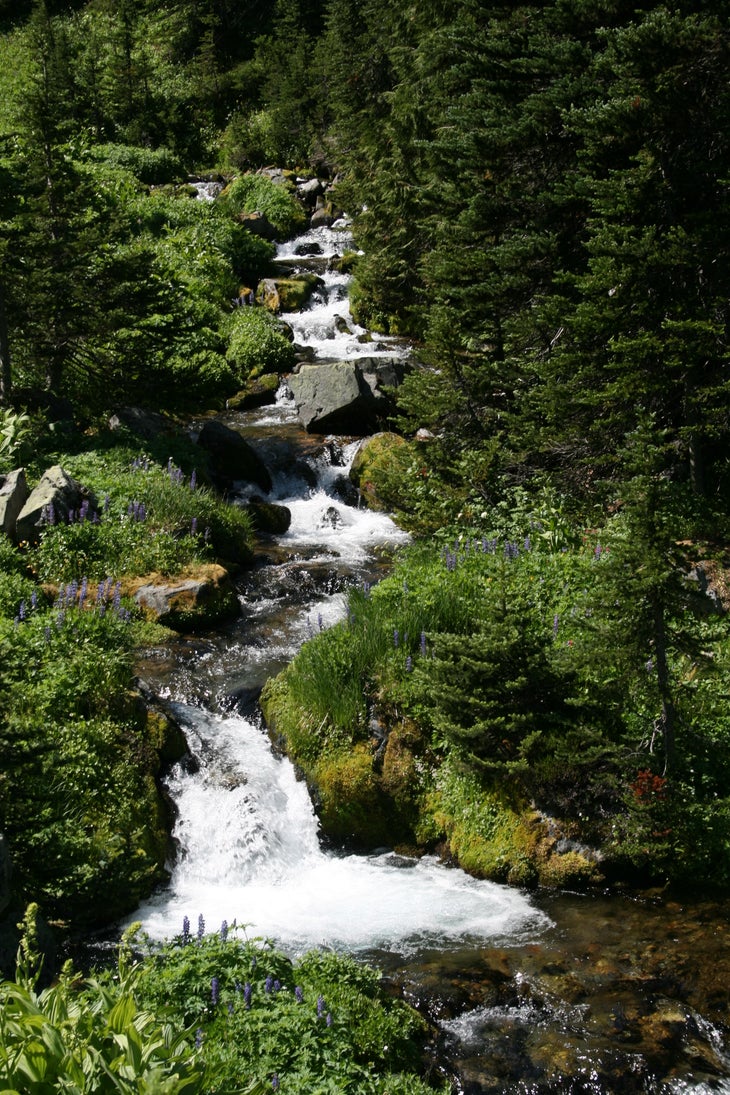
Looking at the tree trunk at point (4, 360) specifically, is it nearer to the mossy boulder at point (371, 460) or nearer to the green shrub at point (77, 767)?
the green shrub at point (77, 767)

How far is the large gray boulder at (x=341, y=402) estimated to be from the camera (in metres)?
18.2

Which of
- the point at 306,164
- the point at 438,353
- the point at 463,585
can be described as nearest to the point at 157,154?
the point at 306,164

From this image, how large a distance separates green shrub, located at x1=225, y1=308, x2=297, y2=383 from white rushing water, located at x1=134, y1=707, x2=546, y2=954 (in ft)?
45.5

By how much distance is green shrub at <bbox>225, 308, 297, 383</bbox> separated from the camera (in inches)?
855

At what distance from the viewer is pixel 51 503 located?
12.0 meters

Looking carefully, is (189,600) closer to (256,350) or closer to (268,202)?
(256,350)

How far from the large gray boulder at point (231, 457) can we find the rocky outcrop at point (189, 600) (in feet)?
14.1

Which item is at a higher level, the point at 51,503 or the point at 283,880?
the point at 51,503

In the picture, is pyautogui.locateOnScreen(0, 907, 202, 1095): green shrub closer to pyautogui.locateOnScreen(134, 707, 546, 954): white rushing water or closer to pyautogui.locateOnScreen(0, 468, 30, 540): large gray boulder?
pyautogui.locateOnScreen(134, 707, 546, 954): white rushing water

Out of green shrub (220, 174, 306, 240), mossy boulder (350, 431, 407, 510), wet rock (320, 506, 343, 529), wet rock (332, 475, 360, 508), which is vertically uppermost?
green shrub (220, 174, 306, 240)

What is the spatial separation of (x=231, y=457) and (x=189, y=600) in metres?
5.12

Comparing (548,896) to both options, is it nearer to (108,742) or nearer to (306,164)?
(108,742)

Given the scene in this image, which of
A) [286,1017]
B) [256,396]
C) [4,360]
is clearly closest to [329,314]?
[256,396]

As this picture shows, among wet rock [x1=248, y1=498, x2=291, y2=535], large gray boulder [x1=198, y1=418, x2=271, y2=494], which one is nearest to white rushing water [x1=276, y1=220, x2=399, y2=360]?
large gray boulder [x1=198, y1=418, x2=271, y2=494]
